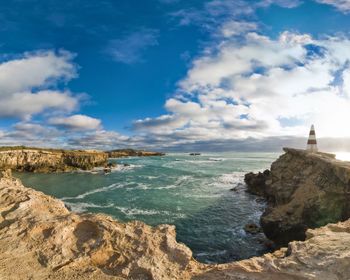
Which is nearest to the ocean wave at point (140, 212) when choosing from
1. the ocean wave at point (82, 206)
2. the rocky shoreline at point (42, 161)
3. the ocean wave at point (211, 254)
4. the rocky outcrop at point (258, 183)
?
the ocean wave at point (82, 206)

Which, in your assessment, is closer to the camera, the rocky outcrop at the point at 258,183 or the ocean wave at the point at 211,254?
the ocean wave at the point at 211,254

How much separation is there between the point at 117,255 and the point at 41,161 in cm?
7547

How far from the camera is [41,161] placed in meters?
74.8

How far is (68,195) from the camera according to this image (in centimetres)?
4034

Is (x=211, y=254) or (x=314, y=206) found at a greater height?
(x=314, y=206)

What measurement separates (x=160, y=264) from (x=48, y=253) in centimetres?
304

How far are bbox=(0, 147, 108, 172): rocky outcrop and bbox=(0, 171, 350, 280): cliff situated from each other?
6885 cm

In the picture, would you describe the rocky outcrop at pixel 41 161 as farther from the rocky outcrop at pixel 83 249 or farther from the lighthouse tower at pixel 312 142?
the rocky outcrop at pixel 83 249

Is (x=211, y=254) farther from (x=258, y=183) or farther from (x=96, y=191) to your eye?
(x=96, y=191)

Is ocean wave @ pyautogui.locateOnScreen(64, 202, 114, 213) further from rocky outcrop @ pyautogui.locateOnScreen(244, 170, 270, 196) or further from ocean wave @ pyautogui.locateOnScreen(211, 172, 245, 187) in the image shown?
ocean wave @ pyautogui.locateOnScreen(211, 172, 245, 187)

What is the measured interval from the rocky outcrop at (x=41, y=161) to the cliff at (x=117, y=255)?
68852mm

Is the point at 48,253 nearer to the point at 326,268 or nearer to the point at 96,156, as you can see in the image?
the point at 326,268

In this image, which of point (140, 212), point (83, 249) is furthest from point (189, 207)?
point (83, 249)

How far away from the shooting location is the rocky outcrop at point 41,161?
238 ft
